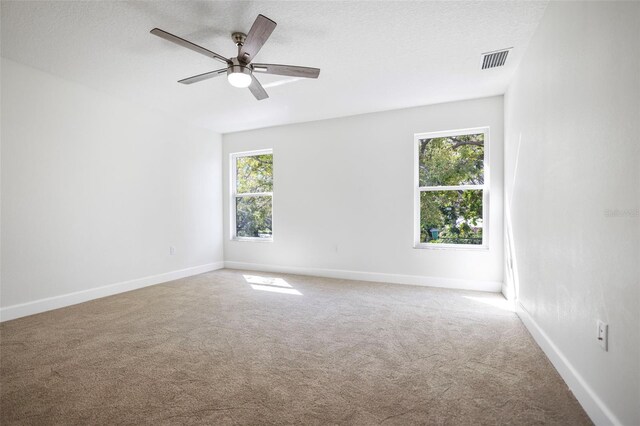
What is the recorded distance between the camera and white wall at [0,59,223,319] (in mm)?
3148

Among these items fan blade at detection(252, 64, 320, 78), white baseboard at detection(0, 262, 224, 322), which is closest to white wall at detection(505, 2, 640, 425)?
fan blade at detection(252, 64, 320, 78)

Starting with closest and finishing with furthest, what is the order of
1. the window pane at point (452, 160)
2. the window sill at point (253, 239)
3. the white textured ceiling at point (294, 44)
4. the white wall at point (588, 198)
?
1. the white wall at point (588, 198)
2. the white textured ceiling at point (294, 44)
3. the window pane at point (452, 160)
4. the window sill at point (253, 239)

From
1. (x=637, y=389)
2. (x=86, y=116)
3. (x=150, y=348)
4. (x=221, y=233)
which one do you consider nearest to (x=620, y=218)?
(x=637, y=389)

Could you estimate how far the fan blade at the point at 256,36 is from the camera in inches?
80.6

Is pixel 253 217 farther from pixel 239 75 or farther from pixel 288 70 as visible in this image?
pixel 288 70

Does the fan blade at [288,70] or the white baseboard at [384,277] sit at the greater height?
the fan blade at [288,70]

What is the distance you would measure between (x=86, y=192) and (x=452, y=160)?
4.62 meters

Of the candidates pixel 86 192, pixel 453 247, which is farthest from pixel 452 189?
pixel 86 192

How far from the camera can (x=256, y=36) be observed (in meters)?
2.22

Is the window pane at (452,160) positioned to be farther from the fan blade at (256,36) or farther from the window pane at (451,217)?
the fan blade at (256,36)

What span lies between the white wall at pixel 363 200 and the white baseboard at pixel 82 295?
50.7 inches

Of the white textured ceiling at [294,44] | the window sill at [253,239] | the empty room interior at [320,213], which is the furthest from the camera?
the window sill at [253,239]

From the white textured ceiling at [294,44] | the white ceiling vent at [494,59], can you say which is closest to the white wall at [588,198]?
the white ceiling vent at [494,59]

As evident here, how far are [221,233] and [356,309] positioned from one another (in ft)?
11.3
